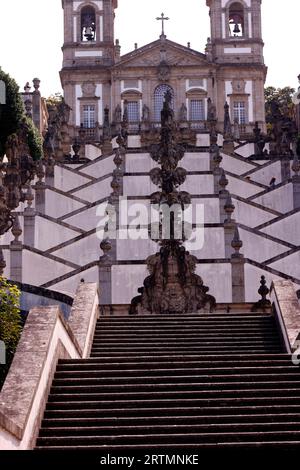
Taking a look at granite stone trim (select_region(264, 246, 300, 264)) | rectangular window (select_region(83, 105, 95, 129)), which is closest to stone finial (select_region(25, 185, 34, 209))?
granite stone trim (select_region(264, 246, 300, 264))

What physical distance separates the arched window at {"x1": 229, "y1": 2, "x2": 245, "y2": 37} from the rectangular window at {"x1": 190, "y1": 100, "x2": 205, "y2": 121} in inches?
182

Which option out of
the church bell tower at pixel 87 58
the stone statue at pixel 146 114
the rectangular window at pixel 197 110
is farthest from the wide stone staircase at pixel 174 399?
the church bell tower at pixel 87 58

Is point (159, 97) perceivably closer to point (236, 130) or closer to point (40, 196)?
point (236, 130)

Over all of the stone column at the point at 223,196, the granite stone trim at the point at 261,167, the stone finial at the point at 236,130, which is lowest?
the stone column at the point at 223,196

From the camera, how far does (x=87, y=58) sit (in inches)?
2040

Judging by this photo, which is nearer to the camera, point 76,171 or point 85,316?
point 85,316

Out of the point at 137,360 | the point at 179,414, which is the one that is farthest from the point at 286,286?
the point at 179,414

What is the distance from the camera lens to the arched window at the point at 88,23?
5316 cm

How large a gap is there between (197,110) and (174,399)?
40.7 meters

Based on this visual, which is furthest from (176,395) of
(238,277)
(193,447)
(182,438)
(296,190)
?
(296,190)

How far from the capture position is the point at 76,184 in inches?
1296

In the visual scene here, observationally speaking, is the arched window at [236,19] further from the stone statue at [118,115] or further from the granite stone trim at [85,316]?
the granite stone trim at [85,316]

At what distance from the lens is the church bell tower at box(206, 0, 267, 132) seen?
50.5 metres

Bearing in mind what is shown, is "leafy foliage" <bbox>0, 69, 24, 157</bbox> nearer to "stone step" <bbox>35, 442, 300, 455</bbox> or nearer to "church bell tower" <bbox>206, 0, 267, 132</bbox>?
"church bell tower" <bbox>206, 0, 267, 132</bbox>
